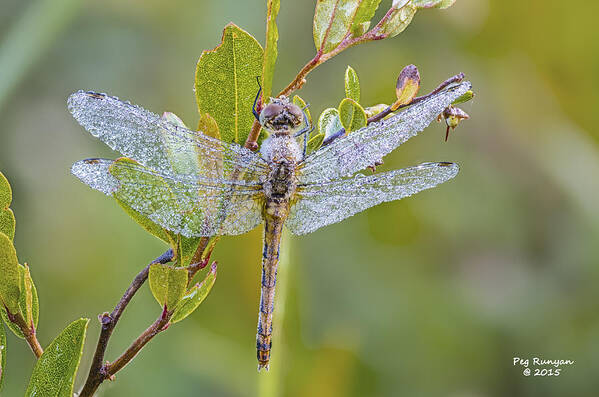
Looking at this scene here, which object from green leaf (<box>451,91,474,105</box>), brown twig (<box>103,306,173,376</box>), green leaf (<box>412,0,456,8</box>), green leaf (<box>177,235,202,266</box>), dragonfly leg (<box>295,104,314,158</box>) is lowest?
brown twig (<box>103,306,173,376</box>)

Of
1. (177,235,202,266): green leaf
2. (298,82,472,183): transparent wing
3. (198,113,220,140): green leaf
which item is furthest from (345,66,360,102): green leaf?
(177,235,202,266): green leaf

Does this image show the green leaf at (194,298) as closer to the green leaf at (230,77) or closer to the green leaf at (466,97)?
the green leaf at (230,77)

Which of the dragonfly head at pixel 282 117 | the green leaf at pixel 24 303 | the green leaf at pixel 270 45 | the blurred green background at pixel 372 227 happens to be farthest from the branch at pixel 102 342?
the blurred green background at pixel 372 227

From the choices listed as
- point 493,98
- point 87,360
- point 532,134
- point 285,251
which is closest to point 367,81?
point 493,98

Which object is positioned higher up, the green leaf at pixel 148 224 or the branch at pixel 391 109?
the branch at pixel 391 109

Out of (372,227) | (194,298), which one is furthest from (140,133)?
(372,227)

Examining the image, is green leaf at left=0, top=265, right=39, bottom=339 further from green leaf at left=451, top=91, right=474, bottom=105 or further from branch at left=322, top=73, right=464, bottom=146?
green leaf at left=451, top=91, right=474, bottom=105
